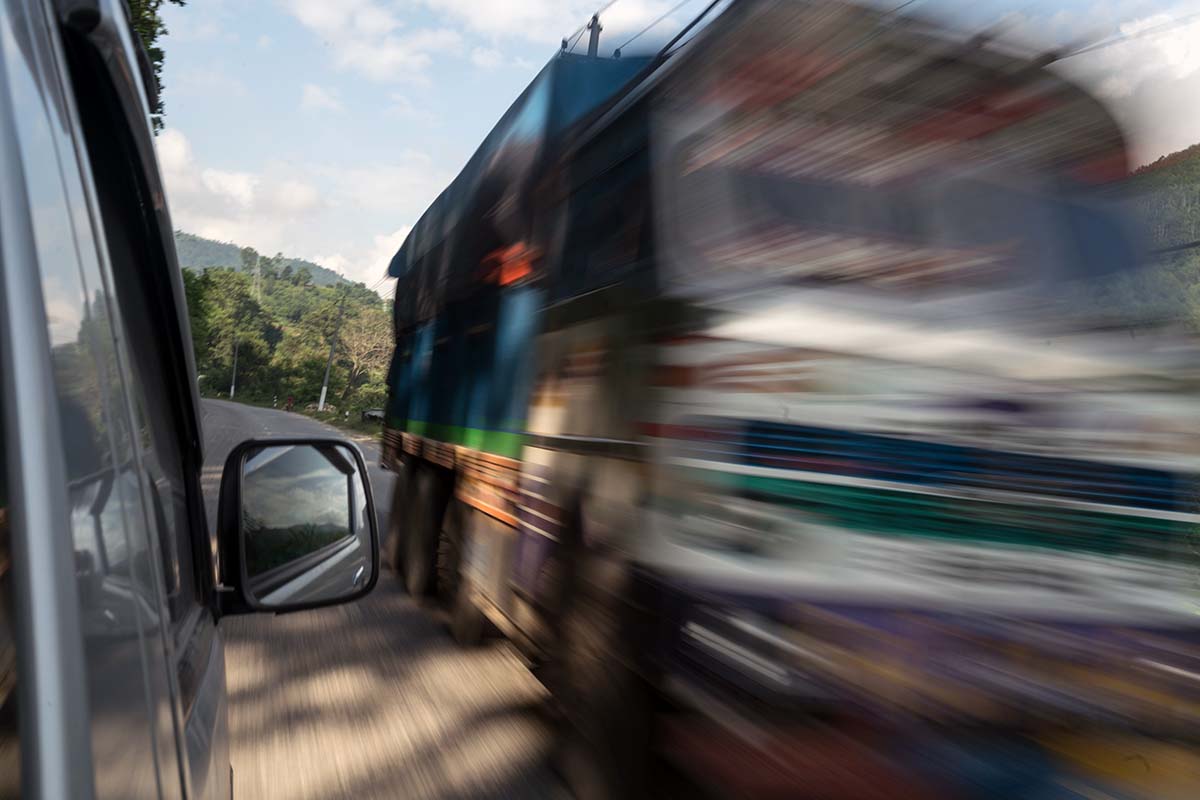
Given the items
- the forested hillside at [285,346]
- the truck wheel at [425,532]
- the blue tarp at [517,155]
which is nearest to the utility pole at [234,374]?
the forested hillside at [285,346]

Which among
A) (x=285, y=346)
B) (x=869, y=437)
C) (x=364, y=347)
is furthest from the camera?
(x=285, y=346)

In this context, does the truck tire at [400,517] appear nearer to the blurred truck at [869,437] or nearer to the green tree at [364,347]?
the blurred truck at [869,437]

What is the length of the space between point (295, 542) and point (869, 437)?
1.72 metres

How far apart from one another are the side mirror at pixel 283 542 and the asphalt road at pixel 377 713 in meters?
1.79

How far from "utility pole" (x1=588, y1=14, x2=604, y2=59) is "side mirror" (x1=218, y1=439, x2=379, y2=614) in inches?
119

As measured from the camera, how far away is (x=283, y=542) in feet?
7.10

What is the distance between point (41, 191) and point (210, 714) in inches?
42.6

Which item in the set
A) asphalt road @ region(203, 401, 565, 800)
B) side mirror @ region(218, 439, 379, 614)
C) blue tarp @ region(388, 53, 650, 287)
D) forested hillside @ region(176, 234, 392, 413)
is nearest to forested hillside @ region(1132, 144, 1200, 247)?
blue tarp @ region(388, 53, 650, 287)

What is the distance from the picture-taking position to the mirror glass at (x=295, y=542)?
1.91 metres

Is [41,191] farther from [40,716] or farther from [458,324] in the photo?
[458,324]

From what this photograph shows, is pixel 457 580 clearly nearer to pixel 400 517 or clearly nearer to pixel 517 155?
pixel 400 517

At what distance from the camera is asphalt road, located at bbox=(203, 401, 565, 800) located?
3982 millimetres

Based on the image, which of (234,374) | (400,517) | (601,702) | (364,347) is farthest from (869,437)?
(234,374)

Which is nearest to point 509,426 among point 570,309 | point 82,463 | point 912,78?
point 570,309
